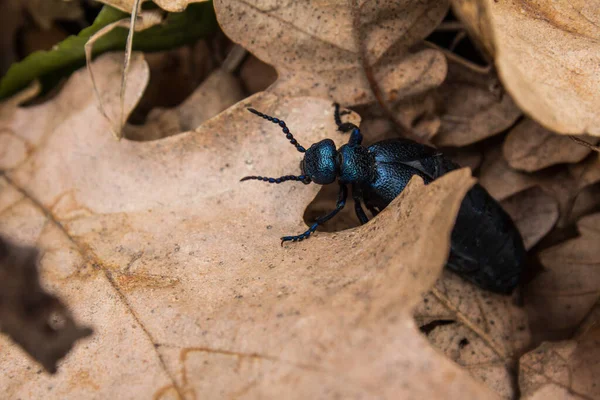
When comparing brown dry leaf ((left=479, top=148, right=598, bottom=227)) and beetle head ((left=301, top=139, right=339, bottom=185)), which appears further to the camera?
brown dry leaf ((left=479, top=148, right=598, bottom=227))

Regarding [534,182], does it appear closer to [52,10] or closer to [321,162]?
[321,162]

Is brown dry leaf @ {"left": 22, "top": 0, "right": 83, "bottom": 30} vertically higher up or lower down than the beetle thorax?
higher up

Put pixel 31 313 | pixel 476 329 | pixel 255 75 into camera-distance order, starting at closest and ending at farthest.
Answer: pixel 31 313
pixel 476 329
pixel 255 75

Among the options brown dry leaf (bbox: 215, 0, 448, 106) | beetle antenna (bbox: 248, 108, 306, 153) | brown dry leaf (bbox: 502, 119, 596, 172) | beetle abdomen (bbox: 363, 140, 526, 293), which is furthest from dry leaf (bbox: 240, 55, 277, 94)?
brown dry leaf (bbox: 502, 119, 596, 172)

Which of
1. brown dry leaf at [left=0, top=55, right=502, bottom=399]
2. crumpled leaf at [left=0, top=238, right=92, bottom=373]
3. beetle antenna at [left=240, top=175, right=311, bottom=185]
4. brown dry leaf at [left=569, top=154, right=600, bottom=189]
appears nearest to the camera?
brown dry leaf at [left=0, top=55, right=502, bottom=399]

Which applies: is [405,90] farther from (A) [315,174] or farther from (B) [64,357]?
(B) [64,357]

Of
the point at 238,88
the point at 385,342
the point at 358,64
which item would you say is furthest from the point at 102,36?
the point at 385,342

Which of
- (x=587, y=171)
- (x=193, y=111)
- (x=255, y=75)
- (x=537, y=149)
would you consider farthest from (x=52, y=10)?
(x=587, y=171)

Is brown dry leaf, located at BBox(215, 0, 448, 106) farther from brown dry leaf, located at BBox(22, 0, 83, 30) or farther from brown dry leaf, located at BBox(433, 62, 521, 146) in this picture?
brown dry leaf, located at BBox(22, 0, 83, 30)
